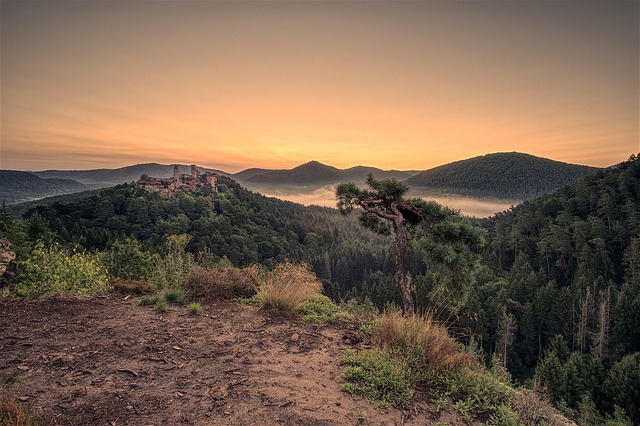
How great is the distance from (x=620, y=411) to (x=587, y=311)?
62.5ft

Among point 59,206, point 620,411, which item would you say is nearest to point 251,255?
point 59,206

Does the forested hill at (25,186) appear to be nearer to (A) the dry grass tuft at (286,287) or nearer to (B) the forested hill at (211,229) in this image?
(B) the forested hill at (211,229)

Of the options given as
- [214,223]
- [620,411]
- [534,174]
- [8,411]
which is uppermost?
[534,174]

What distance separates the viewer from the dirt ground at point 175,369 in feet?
10.9

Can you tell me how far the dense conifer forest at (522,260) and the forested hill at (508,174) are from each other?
54.8 feet

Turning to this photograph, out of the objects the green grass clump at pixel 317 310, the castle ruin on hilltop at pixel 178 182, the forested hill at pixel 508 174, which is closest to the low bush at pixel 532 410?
the green grass clump at pixel 317 310

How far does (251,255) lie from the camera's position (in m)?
65.2

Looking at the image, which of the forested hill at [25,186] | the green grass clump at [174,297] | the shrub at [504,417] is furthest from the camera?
the forested hill at [25,186]

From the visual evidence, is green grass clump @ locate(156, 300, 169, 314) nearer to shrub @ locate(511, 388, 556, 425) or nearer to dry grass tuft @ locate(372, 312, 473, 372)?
dry grass tuft @ locate(372, 312, 473, 372)

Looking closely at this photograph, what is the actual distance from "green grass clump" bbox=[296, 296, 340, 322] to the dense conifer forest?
693cm

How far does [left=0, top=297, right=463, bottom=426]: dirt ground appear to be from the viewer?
332cm

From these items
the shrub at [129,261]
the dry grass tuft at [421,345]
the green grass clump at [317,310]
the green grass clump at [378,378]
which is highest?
the dry grass tuft at [421,345]

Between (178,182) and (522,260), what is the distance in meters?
82.1

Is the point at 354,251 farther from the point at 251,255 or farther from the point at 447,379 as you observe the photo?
the point at 447,379
